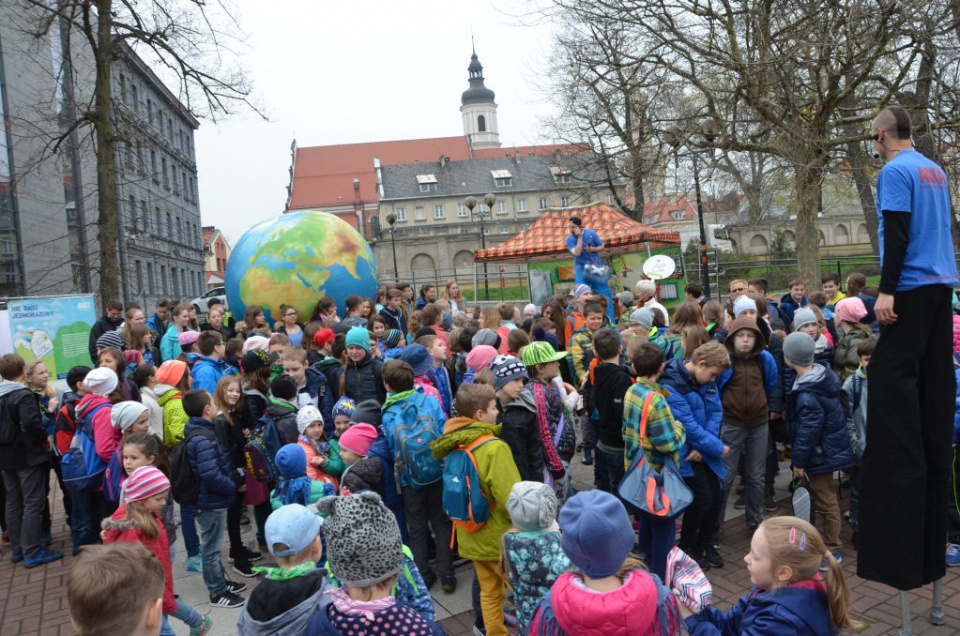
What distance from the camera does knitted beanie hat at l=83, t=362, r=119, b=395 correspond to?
5.35 meters

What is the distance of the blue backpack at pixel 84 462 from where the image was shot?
17.5 feet

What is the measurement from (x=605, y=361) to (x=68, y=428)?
451cm

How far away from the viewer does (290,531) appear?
2809mm

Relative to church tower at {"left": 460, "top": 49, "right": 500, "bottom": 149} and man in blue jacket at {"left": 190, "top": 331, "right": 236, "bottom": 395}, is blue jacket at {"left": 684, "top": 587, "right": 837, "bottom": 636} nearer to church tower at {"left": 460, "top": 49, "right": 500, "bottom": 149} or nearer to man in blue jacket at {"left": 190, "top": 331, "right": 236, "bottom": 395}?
man in blue jacket at {"left": 190, "top": 331, "right": 236, "bottom": 395}

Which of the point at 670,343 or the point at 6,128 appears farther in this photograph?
the point at 6,128

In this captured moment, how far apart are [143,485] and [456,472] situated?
173 cm

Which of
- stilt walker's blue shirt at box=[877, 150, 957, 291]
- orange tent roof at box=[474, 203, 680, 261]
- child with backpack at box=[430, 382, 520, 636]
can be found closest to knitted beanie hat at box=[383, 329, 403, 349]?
child with backpack at box=[430, 382, 520, 636]

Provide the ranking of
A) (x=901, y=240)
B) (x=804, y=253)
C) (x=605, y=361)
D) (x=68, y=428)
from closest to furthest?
(x=901, y=240) → (x=605, y=361) → (x=68, y=428) → (x=804, y=253)

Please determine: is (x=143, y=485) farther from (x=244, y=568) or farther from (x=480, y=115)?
(x=480, y=115)

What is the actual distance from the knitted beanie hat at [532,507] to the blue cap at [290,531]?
929 millimetres

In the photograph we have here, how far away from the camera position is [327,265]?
10805mm

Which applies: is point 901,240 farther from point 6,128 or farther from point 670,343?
point 6,128

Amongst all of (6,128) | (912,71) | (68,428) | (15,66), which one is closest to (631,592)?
(68,428)

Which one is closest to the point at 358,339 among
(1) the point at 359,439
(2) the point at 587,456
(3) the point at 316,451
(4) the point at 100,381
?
(3) the point at 316,451
